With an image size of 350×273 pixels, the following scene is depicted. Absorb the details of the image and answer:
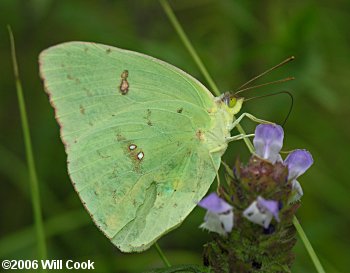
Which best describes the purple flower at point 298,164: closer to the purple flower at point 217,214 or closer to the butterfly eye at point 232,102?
the purple flower at point 217,214

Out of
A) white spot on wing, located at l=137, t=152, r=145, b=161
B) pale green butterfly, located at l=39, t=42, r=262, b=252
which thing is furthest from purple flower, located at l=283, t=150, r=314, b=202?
white spot on wing, located at l=137, t=152, r=145, b=161

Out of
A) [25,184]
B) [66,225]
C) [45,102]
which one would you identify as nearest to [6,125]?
[45,102]

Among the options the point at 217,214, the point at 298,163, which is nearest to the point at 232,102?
the point at 298,163

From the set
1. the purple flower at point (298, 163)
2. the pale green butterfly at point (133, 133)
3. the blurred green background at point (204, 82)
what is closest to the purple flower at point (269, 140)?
the purple flower at point (298, 163)

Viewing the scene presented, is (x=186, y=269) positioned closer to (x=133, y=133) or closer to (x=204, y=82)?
(x=133, y=133)

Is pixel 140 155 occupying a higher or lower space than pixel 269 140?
higher

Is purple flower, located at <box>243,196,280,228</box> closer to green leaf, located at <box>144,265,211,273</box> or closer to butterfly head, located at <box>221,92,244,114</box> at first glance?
green leaf, located at <box>144,265,211,273</box>
